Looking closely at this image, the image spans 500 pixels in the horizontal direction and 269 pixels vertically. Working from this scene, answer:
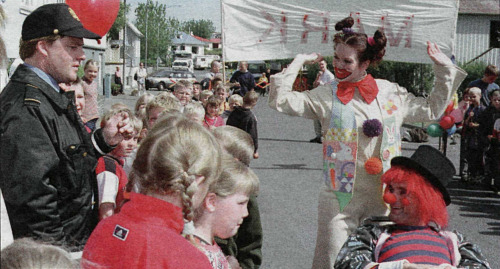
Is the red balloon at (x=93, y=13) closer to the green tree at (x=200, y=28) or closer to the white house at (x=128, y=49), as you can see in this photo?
the white house at (x=128, y=49)

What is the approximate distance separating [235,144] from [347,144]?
1.06m

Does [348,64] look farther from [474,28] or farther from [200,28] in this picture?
[200,28]

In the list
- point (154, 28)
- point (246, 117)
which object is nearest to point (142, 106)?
point (246, 117)

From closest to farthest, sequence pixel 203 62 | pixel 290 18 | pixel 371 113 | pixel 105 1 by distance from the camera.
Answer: pixel 105 1, pixel 371 113, pixel 290 18, pixel 203 62

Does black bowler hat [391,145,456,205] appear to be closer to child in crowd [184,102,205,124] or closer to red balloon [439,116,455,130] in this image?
child in crowd [184,102,205,124]

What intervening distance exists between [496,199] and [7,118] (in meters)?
8.96

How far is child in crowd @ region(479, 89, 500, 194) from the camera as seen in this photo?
10.4m

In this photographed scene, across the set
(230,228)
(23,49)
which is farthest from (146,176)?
(23,49)

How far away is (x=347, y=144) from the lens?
13.2 feet

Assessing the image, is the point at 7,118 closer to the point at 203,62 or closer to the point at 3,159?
the point at 3,159

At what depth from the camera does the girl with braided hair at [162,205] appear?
1.92 metres

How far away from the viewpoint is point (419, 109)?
4070 mm

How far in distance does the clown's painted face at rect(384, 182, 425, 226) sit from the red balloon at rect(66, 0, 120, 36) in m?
1.72

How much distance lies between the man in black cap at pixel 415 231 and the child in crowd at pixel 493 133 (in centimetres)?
736
